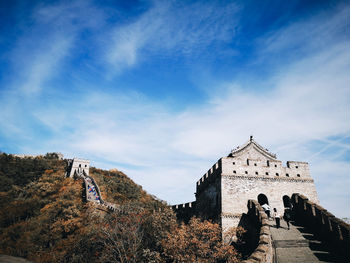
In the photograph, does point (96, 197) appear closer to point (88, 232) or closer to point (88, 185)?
point (88, 185)

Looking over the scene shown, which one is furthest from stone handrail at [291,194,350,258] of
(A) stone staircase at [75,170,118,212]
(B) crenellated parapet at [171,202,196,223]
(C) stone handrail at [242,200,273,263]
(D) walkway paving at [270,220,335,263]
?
(A) stone staircase at [75,170,118,212]

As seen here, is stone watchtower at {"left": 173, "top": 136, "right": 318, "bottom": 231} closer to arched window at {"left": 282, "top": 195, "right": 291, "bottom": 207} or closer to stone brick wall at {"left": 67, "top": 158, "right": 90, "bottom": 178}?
arched window at {"left": 282, "top": 195, "right": 291, "bottom": 207}

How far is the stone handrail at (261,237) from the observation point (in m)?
8.57

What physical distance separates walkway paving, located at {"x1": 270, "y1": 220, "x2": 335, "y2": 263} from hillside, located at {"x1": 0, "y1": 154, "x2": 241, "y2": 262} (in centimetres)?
326

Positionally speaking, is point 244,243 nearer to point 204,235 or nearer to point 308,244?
point 204,235

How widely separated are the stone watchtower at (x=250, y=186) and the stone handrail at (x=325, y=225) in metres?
2.09

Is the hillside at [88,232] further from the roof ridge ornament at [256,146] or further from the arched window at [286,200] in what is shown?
the roof ridge ornament at [256,146]

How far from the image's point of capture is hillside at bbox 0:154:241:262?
15.6 metres

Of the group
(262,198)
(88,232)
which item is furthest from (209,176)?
(88,232)

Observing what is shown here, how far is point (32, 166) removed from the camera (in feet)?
144

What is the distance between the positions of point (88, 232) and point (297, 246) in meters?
18.1

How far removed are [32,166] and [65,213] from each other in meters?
25.5

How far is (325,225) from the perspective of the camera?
42.1 feet

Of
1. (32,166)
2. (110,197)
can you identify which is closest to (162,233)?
(110,197)
